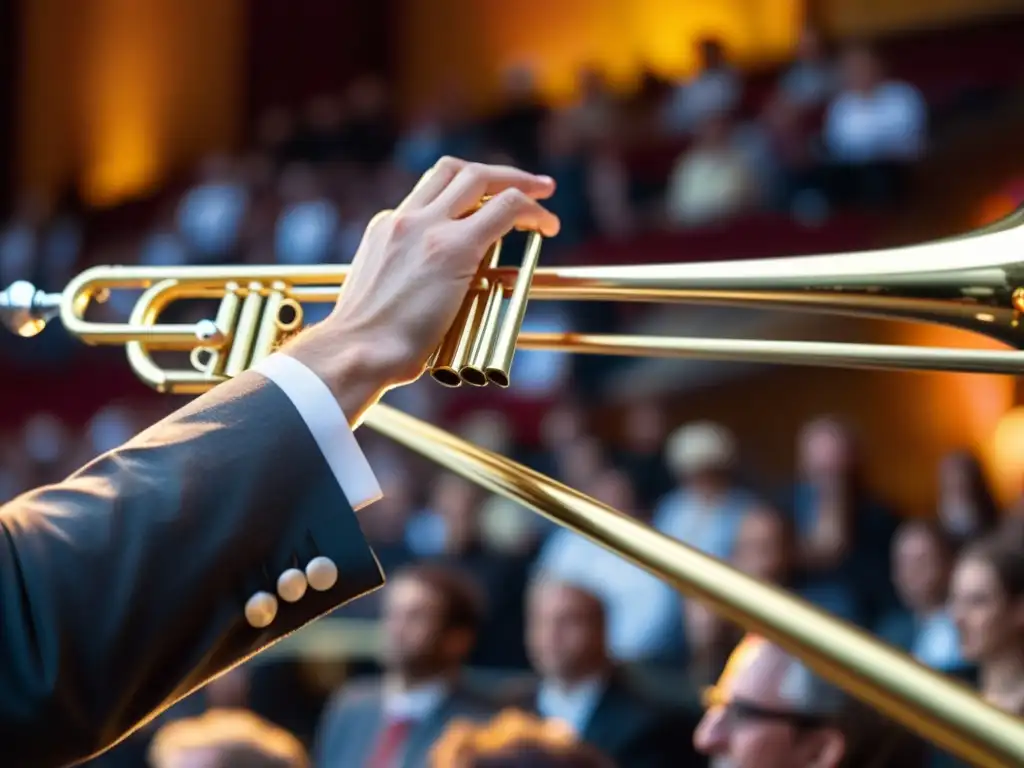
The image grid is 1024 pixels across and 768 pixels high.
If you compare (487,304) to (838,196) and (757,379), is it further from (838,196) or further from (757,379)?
(757,379)

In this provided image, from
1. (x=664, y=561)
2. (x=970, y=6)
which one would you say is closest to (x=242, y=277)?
(x=664, y=561)

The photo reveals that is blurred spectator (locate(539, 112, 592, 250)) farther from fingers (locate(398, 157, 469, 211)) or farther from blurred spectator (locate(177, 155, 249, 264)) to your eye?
fingers (locate(398, 157, 469, 211))

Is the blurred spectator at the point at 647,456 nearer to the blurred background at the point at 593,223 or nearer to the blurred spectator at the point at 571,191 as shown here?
the blurred background at the point at 593,223

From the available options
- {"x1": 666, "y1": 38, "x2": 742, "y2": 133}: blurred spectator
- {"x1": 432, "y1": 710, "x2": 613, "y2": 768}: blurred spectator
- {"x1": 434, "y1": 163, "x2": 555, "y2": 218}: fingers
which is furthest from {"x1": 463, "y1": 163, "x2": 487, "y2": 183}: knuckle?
{"x1": 666, "y1": 38, "x2": 742, "y2": 133}: blurred spectator

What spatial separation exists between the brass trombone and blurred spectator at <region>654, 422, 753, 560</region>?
8.87 feet

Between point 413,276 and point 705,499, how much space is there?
124 inches

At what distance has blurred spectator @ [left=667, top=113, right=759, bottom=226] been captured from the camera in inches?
219

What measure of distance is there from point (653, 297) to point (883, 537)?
8.90ft

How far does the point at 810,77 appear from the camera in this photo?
6348 mm

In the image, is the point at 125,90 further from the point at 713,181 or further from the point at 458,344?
the point at 458,344

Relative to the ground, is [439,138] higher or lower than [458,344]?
higher

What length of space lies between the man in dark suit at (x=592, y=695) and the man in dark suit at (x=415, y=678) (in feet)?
0.49

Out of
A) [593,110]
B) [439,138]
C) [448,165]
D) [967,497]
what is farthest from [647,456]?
[448,165]

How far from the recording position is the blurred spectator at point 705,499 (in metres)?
3.95
